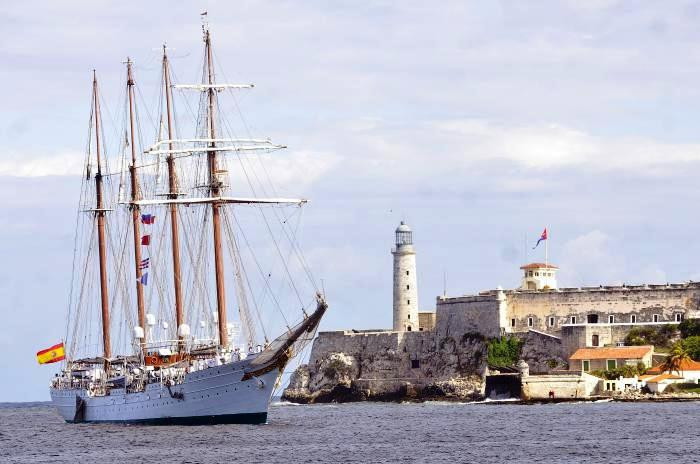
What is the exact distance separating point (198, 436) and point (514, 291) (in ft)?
160

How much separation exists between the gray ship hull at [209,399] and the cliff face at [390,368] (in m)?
35.7

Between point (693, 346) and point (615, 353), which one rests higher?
point (693, 346)

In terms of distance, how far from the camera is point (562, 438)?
217 feet

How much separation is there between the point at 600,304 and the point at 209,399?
44.8 m

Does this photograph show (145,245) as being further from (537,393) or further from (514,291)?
(514,291)

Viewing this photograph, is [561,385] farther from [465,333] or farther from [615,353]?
[465,333]

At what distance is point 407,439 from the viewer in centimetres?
6844

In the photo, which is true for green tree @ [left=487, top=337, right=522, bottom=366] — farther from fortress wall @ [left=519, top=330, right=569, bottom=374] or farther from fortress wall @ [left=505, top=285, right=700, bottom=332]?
fortress wall @ [left=505, top=285, right=700, bottom=332]

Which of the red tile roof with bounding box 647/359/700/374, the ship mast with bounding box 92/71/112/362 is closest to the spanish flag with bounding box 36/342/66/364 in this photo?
the ship mast with bounding box 92/71/112/362

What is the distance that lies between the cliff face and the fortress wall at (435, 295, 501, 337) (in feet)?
2.32

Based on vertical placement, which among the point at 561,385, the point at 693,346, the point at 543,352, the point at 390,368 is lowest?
the point at 561,385

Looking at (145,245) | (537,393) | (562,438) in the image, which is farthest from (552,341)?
(562,438)

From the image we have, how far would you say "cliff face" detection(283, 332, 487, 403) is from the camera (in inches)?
4370

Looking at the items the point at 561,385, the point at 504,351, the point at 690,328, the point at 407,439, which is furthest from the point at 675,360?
the point at 407,439
